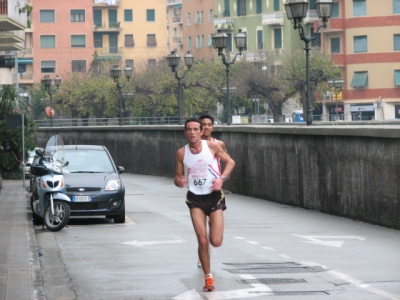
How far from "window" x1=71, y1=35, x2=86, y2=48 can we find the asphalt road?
107 metres

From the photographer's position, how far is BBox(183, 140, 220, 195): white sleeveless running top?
37.4 ft

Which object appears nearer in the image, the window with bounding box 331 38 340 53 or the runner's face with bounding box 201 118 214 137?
the runner's face with bounding box 201 118 214 137

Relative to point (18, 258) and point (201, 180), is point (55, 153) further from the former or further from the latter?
point (201, 180)

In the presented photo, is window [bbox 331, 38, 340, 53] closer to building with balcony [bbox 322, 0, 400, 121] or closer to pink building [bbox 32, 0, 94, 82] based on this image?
building with balcony [bbox 322, 0, 400, 121]

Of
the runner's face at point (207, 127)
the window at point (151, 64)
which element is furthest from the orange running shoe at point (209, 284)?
the window at point (151, 64)

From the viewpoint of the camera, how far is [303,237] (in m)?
17.3

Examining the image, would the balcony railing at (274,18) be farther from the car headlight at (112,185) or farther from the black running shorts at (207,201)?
the black running shorts at (207,201)

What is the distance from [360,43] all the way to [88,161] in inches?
2788

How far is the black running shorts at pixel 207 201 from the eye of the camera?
11.5 meters

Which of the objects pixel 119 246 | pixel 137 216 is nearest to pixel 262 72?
pixel 137 216

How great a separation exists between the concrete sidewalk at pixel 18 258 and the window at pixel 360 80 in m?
66.4

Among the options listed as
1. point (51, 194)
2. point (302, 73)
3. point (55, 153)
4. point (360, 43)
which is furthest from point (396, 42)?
→ point (51, 194)

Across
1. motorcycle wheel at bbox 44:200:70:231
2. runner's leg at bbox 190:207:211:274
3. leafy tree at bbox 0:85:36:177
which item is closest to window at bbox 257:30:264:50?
leafy tree at bbox 0:85:36:177

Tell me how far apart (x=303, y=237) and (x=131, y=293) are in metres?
6.68
